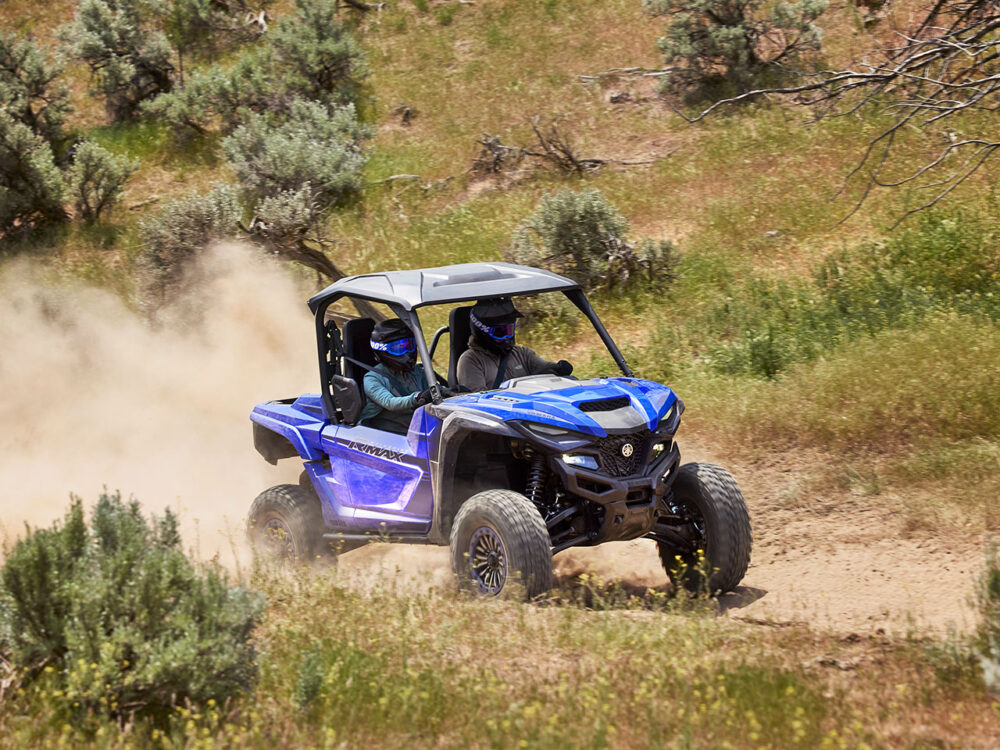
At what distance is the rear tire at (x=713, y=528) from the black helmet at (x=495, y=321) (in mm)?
1614

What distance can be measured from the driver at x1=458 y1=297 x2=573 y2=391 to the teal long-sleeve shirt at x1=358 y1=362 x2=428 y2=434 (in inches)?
13.9

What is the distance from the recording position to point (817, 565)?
8.24 m

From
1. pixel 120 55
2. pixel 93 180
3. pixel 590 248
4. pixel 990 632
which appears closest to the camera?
pixel 990 632

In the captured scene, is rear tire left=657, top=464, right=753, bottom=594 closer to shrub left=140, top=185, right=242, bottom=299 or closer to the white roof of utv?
the white roof of utv

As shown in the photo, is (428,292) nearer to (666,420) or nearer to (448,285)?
(448,285)

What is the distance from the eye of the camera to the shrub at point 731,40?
21.6m

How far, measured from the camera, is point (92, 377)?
14820 millimetres

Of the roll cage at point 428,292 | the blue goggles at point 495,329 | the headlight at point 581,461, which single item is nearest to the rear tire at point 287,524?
the roll cage at point 428,292

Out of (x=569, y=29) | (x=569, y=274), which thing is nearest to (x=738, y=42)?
(x=569, y=29)

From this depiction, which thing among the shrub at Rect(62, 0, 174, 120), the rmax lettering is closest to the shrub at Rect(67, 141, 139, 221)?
the shrub at Rect(62, 0, 174, 120)

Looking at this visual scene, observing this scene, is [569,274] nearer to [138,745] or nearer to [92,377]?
[92,377]

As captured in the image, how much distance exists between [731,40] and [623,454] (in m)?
16.9

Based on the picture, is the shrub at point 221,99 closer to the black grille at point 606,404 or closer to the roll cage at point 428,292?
the roll cage at point 428,292

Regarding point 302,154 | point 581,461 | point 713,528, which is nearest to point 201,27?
point 302,154
